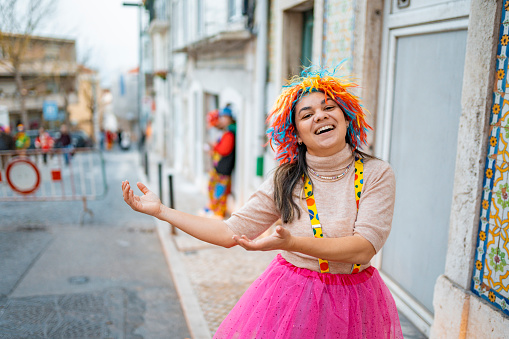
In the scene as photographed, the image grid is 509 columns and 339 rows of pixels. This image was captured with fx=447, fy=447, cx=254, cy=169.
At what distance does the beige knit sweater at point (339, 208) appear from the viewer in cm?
185

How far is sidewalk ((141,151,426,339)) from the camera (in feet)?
13.6

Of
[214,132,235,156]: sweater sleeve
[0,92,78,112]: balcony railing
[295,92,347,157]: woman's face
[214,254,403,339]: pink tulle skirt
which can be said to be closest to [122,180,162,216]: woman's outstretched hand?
[214,254,403,339]: pink tulle skirt

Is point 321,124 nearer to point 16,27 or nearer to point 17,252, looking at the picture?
point 17,252

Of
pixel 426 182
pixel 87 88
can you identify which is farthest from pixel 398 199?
pixel 87 88

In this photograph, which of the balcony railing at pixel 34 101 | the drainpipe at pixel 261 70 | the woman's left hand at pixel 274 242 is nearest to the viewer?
the woman's left hand at pixel 274 242

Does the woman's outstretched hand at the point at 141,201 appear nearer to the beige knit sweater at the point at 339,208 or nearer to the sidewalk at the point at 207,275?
the beige knit sweater at the point at 339,208

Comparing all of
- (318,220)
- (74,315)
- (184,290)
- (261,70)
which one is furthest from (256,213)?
(261,70)

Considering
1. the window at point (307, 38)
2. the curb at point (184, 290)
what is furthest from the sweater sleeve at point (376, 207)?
the window at point (307, 38)

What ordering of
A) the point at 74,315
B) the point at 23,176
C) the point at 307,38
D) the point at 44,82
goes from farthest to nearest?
the point at 44,82, the point at 23,176, the point at 307,38, the point at 74,315

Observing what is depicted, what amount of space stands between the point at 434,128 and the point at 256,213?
79.1 inches

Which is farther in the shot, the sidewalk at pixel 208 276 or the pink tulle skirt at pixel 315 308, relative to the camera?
the sidewalk at pixel 208 276

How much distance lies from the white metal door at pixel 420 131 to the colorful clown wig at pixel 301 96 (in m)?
1.43

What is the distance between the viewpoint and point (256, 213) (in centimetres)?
210

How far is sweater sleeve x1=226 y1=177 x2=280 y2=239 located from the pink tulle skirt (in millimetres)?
220
